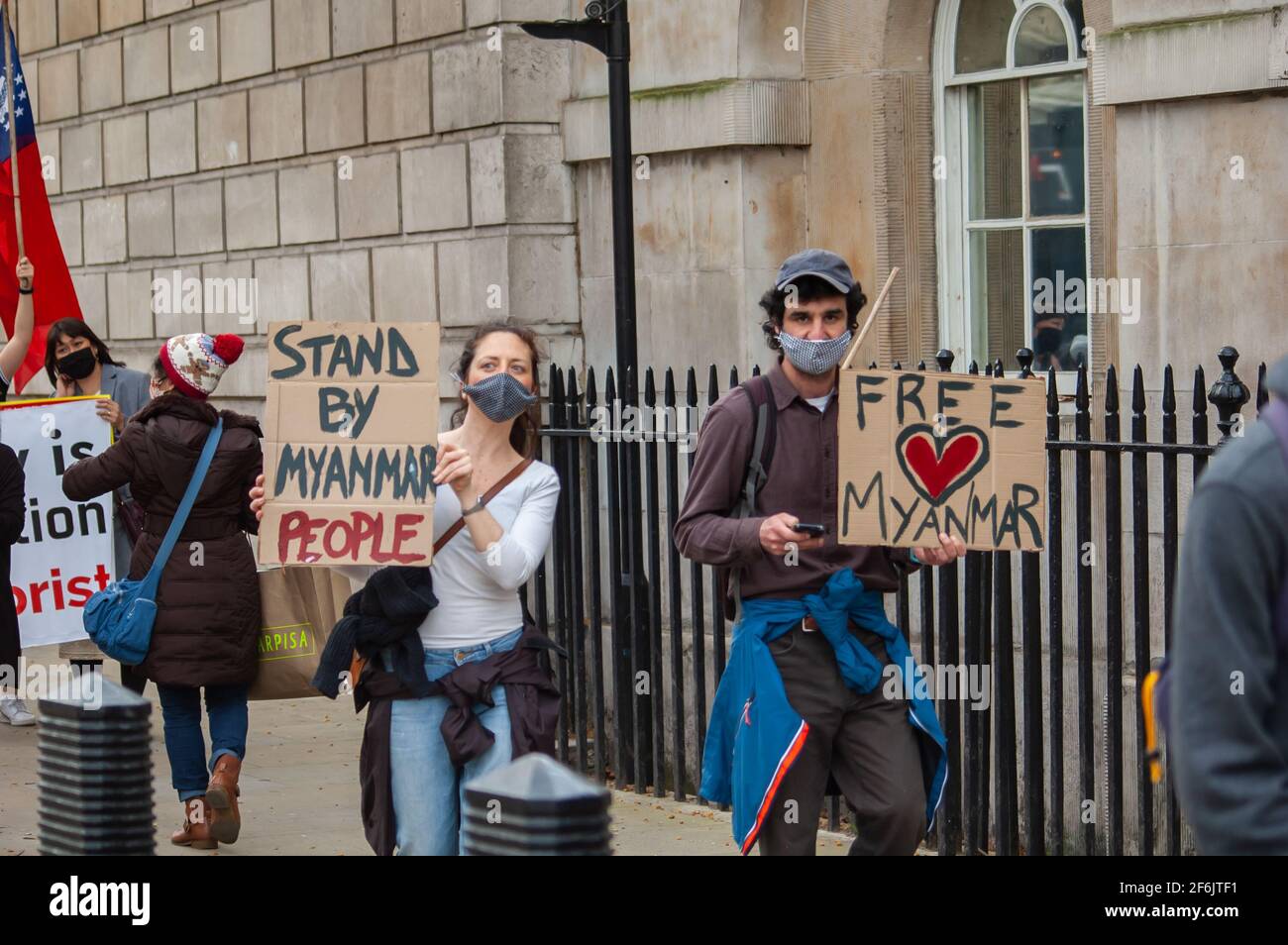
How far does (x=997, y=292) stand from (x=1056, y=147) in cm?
78

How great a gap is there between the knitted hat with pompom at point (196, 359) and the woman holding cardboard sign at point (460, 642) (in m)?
2.42

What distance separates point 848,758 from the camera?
209 inches

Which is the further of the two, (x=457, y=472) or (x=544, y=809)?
(x=457, y=472)

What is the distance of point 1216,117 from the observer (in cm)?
791

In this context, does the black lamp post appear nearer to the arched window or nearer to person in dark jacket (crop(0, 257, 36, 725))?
the arched window

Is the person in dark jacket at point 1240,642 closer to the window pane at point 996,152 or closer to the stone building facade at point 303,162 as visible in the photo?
the window pane at point 996,152

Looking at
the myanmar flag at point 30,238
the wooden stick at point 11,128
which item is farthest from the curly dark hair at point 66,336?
the wooden stick at point 11,128

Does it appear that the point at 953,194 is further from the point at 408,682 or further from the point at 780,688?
the point at 408,682

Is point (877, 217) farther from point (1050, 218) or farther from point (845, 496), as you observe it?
point (845, 496)

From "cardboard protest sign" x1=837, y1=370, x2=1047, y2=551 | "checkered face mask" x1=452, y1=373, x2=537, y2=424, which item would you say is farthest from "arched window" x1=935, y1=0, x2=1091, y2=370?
"checkered face mask" x1=452, y1=373, x2=537, y2=424

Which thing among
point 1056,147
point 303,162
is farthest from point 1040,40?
point 303,162

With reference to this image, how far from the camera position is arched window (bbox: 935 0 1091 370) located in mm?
9133

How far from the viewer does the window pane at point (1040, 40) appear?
30.0ft
